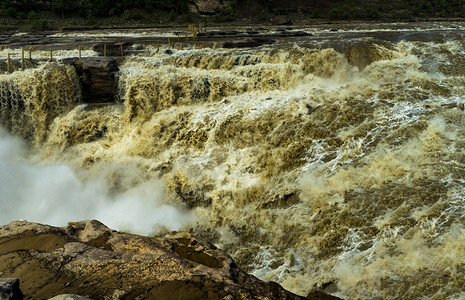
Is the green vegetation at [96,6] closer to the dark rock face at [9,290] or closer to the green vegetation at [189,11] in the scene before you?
the green vegetation at [189,11]

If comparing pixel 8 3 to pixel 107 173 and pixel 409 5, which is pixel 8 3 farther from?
pixel 409 5

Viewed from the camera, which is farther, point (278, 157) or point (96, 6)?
point (96, 6)

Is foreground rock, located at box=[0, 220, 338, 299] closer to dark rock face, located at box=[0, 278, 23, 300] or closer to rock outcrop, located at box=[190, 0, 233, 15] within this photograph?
dark rock face, located at box=[0, 278, 23, 300]

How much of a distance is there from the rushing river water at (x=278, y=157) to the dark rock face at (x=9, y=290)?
4.56 m

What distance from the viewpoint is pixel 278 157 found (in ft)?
33.6

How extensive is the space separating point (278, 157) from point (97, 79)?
789cm

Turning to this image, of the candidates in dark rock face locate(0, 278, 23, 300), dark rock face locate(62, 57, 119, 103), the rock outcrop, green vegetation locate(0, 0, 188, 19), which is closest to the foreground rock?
dark rock face locate(0, 278, 23, 300)

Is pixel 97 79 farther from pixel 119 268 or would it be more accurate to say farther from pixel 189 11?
pixel 189 11

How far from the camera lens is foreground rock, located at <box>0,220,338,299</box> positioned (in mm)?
4977

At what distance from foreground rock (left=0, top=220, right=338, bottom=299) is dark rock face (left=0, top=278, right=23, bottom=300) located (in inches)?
35.7

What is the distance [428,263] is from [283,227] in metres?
2.96

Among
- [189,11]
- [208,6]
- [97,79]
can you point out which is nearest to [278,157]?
[97,79]

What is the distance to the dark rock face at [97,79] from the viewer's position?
46.4 feet

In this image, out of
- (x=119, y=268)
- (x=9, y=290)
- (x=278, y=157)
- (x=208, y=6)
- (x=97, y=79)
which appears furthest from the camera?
(x=208, y=6)
